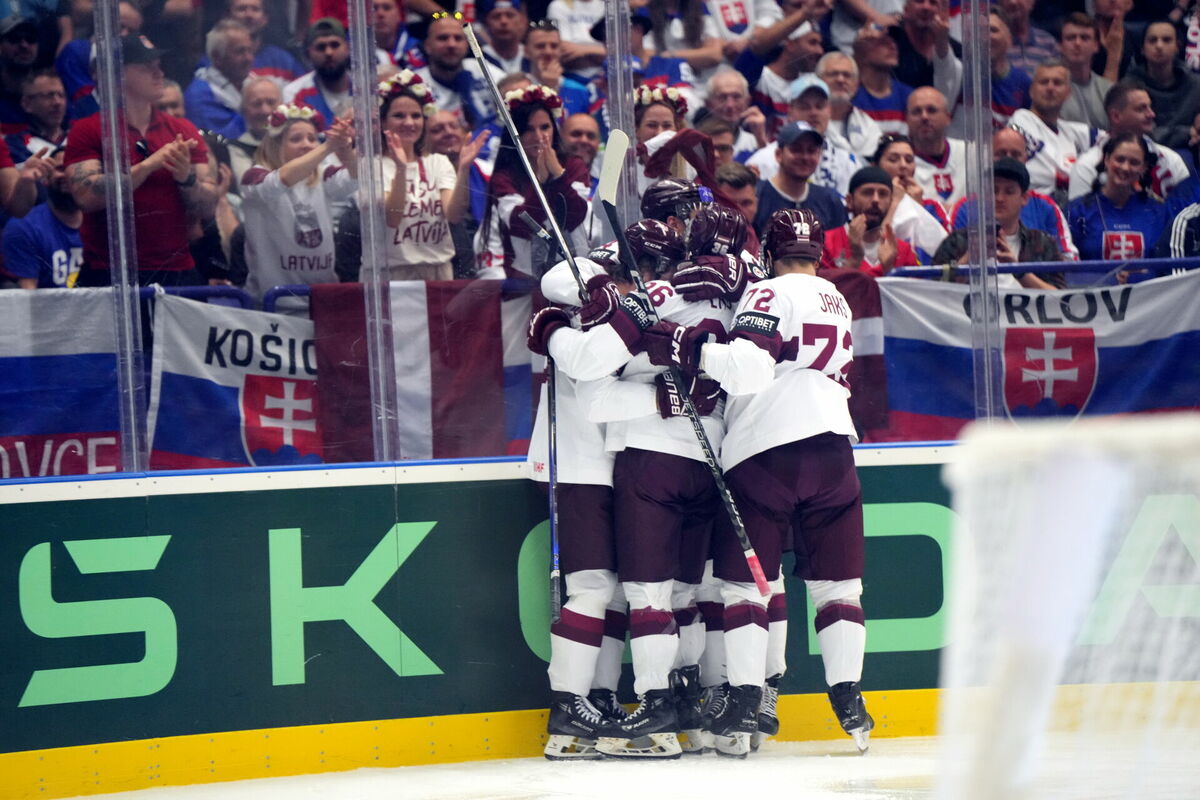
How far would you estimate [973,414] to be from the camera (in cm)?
540

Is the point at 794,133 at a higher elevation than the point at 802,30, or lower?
lower

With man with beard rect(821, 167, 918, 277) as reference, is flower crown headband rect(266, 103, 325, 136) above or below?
above

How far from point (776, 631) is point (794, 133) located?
201 centimetres

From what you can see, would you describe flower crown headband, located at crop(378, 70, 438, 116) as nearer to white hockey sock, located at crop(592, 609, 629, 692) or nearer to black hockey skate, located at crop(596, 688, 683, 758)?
white hockey sock, located at crop(592, 609, 629, 692)

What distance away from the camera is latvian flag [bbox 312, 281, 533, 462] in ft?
16.5

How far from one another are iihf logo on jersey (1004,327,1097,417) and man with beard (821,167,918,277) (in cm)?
49

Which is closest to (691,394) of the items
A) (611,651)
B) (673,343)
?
(673,343)

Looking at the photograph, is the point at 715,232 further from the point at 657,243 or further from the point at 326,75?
the point at 326,75

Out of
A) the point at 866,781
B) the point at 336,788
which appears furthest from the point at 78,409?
the point at 866,781

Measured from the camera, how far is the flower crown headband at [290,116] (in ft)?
16.4

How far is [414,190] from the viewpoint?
5141 mm

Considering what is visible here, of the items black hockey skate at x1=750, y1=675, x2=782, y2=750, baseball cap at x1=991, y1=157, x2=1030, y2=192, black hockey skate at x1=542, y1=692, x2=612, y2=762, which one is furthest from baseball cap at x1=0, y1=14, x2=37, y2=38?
baseball cap at x1=991, y1=157, x2=1030, y2=192

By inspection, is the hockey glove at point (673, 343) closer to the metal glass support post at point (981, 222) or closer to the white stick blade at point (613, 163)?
the white stick blade at point (613, 163)

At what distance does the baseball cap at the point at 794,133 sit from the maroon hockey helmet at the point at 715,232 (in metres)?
1.03
